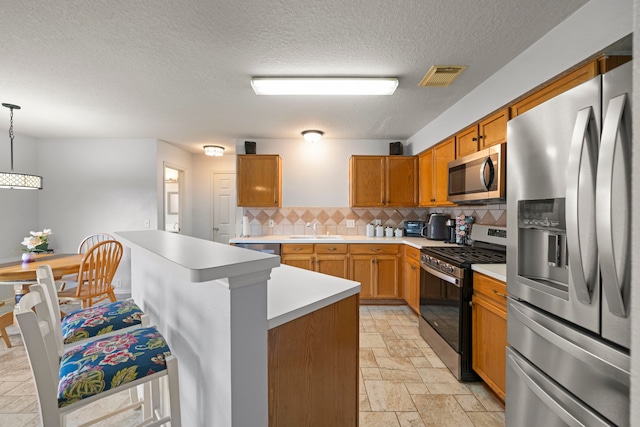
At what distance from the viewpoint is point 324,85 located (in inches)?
92.4

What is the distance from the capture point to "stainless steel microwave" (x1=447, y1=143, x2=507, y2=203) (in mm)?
Result: 2088

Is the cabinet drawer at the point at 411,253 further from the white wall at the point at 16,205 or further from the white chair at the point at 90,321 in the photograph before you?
the white wall at the point at 16,205

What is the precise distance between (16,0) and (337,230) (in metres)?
3.72

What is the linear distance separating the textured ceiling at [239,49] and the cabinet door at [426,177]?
0.58 m

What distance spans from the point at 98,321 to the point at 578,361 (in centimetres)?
209

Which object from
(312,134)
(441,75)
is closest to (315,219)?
(312,134)

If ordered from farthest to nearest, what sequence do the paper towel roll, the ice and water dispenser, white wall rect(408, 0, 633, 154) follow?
the paper towel roll < white wall rect(408, 0, 633, 154) < the ice and water dispenser

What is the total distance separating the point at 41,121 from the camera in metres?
3.46

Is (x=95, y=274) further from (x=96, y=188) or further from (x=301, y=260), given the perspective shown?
(x=301, y=260)

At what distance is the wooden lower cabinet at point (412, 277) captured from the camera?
10.5 feet

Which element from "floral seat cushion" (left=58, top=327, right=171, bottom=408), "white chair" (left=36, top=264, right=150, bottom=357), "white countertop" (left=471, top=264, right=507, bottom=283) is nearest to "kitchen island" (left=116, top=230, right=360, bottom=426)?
"floral seat cushion" (left=58, top=327, right=171, bottom=408)

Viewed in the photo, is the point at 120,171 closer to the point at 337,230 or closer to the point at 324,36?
the point at 337,230

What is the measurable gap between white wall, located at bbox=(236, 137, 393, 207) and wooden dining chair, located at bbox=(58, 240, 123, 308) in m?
2.27

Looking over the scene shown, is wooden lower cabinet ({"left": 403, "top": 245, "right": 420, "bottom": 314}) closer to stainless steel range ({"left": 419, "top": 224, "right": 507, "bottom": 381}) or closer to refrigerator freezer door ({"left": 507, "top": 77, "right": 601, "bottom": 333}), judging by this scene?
stainless steel range ({"left": 419, "top": 224, "right": 507, "bottom": 381})
